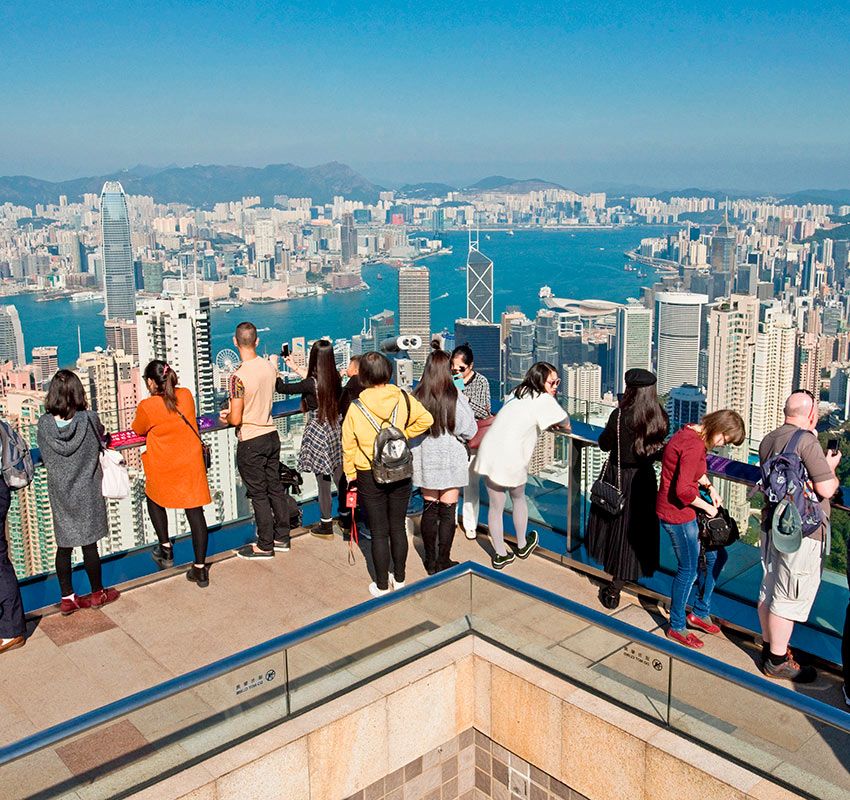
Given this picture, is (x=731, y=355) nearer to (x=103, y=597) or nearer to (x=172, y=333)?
(x=172, y=333)

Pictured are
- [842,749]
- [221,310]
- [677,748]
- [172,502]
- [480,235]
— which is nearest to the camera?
[842,749]

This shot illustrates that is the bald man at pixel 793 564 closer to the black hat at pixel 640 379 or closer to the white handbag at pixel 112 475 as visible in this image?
the black hat at pixel 640 379

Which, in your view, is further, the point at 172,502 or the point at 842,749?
the point at 172,502

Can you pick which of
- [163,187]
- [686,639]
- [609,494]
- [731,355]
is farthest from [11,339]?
[163,187]

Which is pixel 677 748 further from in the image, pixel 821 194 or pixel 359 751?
pixel 821 194

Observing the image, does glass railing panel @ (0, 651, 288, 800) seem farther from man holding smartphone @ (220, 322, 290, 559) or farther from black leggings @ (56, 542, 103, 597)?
man holding smartphone @ (220, 322, 290, 559)

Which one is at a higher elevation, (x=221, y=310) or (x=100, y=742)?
(x=100, y=742)

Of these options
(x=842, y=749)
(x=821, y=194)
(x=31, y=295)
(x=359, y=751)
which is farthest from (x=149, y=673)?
(x=821, y=194)

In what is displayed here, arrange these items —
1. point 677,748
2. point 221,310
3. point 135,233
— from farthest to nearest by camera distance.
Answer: point 135,233 < point 221,310 < point 677,748
